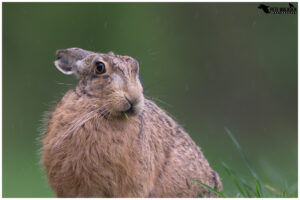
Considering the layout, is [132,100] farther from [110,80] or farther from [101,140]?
[101,140]

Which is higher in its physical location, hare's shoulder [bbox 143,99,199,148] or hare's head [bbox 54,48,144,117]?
hare's head [bbox 54,48,144,117]

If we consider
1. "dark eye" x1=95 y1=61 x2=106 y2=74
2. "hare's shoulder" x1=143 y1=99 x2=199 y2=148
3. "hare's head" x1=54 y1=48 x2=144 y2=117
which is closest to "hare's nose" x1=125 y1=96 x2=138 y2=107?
"hare's head" x1=54 y1=48 x2=144 y2=117

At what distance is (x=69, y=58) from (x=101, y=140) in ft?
2.75

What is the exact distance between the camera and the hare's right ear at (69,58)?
5047 millimetres

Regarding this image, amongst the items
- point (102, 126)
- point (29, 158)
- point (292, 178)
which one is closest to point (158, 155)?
point (102, 126)

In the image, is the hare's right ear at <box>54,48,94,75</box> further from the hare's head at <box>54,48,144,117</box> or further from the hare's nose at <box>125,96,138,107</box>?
the hare's nose at <box>125,96,138,107</box>

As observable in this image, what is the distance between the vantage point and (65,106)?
→ 4961 millimetres

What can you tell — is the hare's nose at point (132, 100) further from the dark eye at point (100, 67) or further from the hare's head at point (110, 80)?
the dark eye at point (100, 67)

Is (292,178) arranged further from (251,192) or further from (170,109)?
(170,109)

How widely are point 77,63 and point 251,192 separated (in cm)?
196

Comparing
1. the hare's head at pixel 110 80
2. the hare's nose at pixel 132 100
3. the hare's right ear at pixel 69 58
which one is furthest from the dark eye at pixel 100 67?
the hare's nose at pixel 132 100

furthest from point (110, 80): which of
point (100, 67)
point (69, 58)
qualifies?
point (69, 58)

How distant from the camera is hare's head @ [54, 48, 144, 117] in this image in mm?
4430

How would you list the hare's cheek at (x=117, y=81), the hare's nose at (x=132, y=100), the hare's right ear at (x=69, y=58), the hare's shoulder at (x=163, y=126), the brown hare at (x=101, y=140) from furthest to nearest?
1. the hare's shoulder at (x=163, y=126)
2. the hare's right ear at (x=69, y=58)
3. the brown hare at (x=101, y=140)
4. the hare's cheek at (x=117, y=81)
5. the hare's nose at (x=132, y=100)
